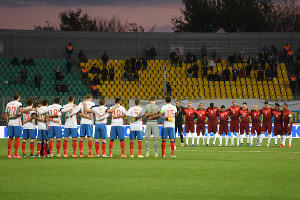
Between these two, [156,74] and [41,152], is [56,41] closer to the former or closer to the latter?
[156,74]

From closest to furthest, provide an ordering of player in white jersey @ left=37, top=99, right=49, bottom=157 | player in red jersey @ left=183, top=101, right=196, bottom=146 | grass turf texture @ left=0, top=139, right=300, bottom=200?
grass turf texture @ left=0, top=139, right=300, bottom=200, player in white jersey @ left=37, top=99, right=49, bottom=157, player in red jersey @ left=183, top=101, right=196, bottom=146

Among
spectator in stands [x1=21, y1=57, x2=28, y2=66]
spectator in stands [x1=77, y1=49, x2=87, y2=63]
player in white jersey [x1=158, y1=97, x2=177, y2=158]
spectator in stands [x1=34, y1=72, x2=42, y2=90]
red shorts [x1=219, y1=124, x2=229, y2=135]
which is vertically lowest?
red shorts [x1=219, y1=124, x2=229, y2=135]

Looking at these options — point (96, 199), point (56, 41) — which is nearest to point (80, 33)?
point (56, 41)

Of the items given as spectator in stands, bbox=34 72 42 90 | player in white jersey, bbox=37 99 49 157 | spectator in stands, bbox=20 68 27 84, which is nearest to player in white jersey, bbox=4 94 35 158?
player in white jersey, bbox=37 99 49 157

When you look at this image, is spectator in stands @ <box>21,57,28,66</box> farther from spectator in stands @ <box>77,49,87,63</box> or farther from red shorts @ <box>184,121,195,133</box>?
red shorts @ <box>184,121,195,133</box>

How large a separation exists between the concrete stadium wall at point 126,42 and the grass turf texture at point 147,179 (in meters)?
31.6

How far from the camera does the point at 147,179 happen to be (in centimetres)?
1391

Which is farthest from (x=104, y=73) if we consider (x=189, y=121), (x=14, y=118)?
(x=14, y=118)

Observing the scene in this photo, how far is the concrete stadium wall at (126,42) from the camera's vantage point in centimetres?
4919

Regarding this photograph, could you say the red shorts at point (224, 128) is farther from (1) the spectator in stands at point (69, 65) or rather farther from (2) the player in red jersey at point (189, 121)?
(1) the spectator in stands at point (69, 65)

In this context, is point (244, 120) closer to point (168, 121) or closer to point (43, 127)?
point (168, 121)

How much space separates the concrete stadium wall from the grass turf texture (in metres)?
31.6

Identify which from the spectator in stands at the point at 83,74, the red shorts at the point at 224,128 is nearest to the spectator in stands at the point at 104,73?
the spectator in stands at the point at 83,74

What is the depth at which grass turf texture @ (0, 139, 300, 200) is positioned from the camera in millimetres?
11539
